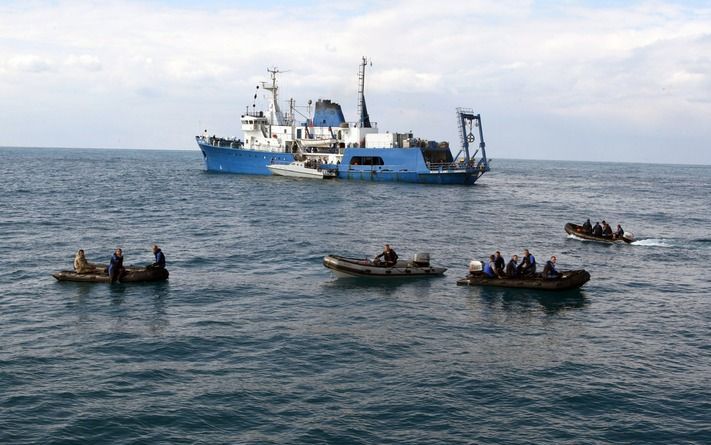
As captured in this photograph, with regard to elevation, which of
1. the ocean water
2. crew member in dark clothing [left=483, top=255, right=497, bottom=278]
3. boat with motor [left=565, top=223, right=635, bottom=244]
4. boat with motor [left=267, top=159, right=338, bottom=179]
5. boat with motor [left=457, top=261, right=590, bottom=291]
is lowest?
the ocean water

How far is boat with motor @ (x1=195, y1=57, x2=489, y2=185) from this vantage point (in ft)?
293

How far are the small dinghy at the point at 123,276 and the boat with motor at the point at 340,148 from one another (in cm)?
5935

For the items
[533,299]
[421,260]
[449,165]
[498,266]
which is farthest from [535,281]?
[449,165]

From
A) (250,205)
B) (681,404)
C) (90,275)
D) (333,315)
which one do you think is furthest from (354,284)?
(250,205)

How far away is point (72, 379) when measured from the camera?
19.6 metres

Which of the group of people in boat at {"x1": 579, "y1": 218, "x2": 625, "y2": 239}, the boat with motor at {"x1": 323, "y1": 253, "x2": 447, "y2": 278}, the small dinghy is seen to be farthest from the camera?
the group of people in boat at {"x1": 579, "y1": 218, "x2": 625, "y2": 239}

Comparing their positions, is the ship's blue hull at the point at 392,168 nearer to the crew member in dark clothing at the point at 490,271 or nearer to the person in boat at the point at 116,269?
the crew member in dark clothing at the point at 490,271

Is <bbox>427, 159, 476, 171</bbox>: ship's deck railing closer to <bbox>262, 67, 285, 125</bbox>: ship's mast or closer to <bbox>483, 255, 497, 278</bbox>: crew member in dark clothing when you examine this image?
<bbox>262, 67, 285, 125</bbox>: ship's mast

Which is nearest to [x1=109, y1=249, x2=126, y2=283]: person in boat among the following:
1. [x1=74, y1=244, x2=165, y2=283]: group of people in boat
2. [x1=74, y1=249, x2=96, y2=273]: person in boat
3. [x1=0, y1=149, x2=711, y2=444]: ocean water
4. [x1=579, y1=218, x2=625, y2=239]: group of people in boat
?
[x1=74, y1=244, x2=165, y2=283]: group of people in boat

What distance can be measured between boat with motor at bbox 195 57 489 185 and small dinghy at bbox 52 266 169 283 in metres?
59.4

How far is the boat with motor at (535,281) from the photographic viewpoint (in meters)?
31.6

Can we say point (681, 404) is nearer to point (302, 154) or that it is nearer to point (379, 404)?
point (379, 404)

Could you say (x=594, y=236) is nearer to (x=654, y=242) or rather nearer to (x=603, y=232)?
(x=603, y=232)

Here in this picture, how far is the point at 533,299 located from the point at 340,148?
6506 centimetres
